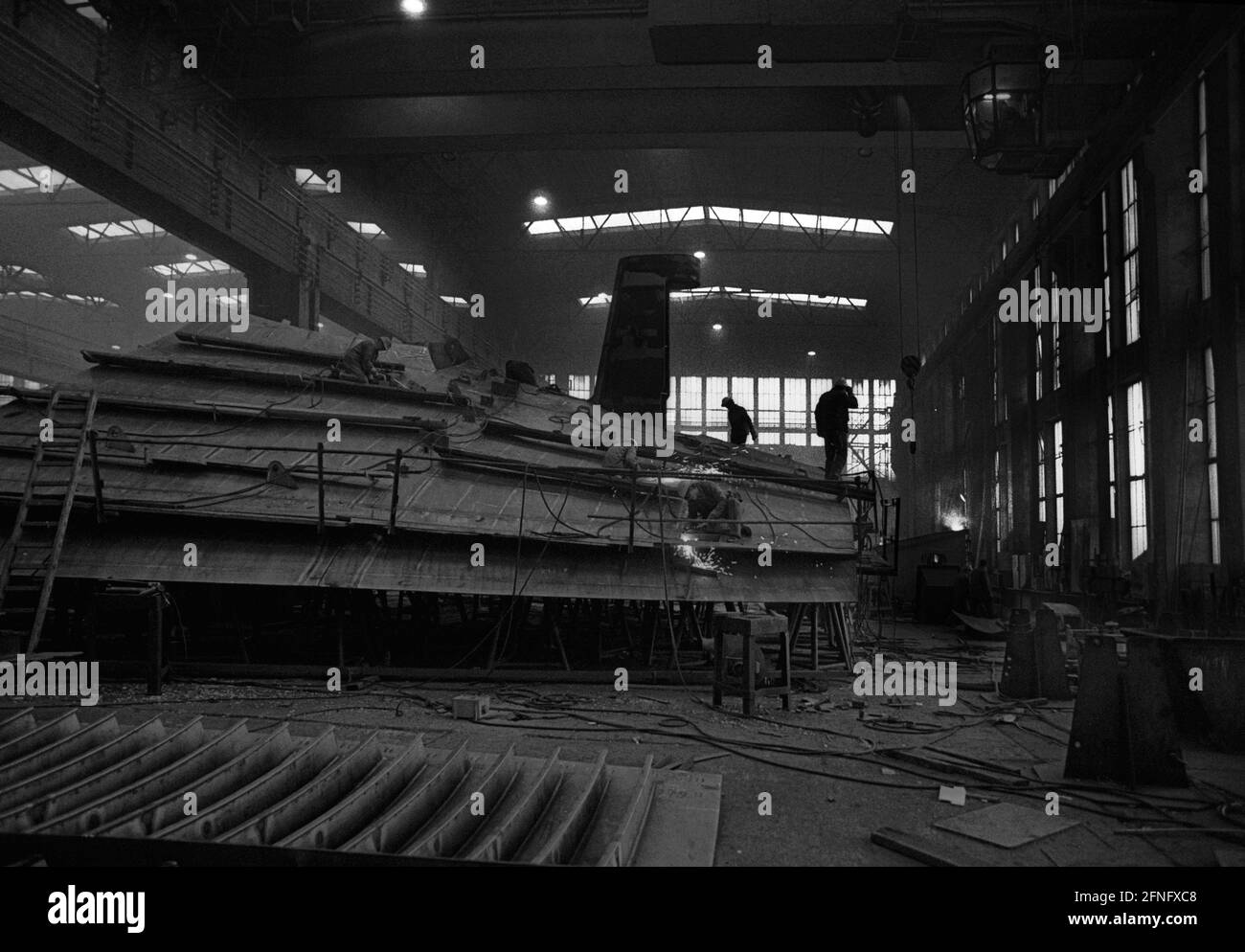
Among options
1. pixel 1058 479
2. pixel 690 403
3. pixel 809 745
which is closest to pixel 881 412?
pixel 690 403

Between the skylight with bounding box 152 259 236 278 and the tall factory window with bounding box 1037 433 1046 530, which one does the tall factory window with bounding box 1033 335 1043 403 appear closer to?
the tall factory window with bounding box 1037 433 1046 530

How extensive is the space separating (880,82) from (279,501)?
493 inches

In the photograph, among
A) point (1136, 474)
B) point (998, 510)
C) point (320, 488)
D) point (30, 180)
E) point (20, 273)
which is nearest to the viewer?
point (320, 488)

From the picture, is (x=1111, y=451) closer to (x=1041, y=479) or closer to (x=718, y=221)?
(x=1041, y=479)

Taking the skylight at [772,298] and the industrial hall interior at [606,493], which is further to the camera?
the skylight at [772,298]

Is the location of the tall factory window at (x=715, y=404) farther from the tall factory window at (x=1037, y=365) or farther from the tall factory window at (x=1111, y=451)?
the tall factory window at (x=1111, y=451)

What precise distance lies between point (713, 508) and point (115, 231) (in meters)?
25.7

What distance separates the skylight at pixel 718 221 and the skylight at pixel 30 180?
13.0 m

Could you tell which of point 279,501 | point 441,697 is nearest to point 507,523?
point 441,697

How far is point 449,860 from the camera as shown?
3639 millimetres

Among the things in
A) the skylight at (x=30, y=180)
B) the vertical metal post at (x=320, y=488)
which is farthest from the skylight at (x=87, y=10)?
the skylight at (x=30, y=180)

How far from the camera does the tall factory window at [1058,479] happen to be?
18.0 metres

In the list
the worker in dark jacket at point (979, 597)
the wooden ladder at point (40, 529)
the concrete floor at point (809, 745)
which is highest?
the wooden ladder at point (40, 529)

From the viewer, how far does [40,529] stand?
9195mm
